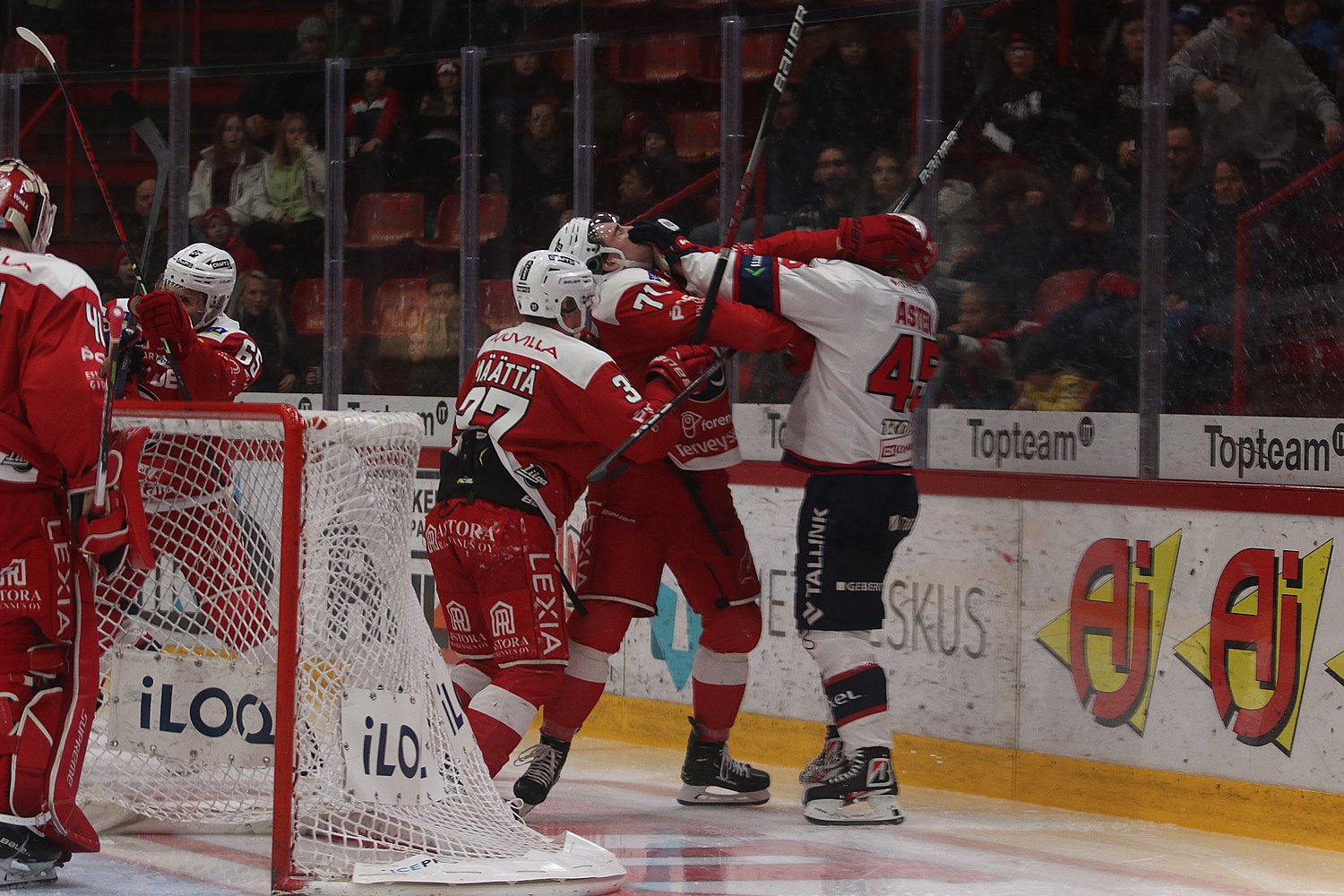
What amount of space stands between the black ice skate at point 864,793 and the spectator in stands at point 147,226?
457cm

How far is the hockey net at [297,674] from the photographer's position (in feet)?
12.0

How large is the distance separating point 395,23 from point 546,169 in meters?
1.13

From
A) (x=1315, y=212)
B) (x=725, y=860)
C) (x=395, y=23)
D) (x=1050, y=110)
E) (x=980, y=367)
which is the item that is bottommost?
(x=725, y=860)

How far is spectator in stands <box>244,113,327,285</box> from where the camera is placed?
7.60 metres

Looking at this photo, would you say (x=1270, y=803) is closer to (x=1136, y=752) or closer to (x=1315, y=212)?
(x=1136, y=752)

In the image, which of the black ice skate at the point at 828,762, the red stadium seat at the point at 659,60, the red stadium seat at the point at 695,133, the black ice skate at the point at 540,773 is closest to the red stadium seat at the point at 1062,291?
the red stadium seat at the point at 695,133

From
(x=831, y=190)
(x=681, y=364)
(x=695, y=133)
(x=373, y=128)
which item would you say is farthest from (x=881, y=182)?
(x=373, y=128)

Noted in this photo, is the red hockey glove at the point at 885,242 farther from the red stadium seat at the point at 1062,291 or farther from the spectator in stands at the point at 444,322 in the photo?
the spectator in stands at the point at 444,322

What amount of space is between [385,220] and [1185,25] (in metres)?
3.50

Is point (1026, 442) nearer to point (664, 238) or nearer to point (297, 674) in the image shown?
point (664, 238)

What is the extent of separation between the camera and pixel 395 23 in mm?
7469

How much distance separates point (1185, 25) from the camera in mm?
5094

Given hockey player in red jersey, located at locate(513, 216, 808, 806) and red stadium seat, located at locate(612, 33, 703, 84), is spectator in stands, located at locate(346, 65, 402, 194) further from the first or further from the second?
hockey player in red jersey, located at locate(513, 216, 808, 806)

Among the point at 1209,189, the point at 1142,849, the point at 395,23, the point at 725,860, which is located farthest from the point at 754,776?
the point at 395,23
